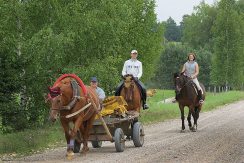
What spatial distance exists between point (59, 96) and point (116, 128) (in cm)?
280

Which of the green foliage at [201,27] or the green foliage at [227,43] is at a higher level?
the green foliage at [201,27]

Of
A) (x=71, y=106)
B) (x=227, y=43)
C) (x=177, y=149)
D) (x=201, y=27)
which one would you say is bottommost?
(x=177, y=149)

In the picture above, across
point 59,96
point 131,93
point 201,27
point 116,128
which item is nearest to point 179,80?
point 131,93

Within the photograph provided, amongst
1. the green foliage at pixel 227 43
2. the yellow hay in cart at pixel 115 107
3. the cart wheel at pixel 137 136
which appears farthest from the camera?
the green foliage at pixel 227 43

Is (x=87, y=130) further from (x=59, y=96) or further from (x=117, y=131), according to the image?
(x=59, y=96)

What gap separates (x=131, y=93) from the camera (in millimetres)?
16828

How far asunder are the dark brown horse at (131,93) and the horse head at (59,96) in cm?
330

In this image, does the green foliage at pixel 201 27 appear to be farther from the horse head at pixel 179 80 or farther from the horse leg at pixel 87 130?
the horse leg at pixel 87 130

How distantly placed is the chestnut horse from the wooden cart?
0.57 metres

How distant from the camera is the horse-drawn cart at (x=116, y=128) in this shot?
14883mm

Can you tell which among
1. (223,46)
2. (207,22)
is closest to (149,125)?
(223,46)

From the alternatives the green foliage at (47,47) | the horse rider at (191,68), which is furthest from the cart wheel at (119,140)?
the horse rider at (191,68)

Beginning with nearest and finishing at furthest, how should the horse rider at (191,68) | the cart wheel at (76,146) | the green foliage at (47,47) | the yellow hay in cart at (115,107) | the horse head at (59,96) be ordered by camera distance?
the horse head at (59,96) → the cart wheel at (76,146) → the yellow hay in cart at (115,107) → the green foliage at (47,47) → the horse rider at (191,68)

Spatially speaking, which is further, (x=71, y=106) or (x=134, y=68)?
(x=134, y=68)
